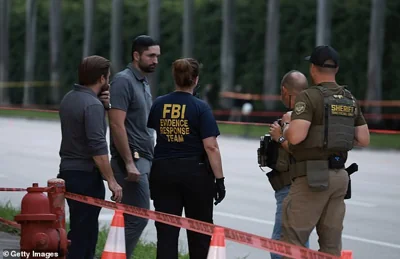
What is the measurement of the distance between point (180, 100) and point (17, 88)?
58546 millimetres

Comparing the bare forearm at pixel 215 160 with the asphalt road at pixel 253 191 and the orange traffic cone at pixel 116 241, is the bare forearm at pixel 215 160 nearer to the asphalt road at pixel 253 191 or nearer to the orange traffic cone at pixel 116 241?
the orange traffic cone at pixel 116 241

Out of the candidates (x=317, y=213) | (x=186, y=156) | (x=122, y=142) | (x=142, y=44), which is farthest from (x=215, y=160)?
(x=142, y=44)

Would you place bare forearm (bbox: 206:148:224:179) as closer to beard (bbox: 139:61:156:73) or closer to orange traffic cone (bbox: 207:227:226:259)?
beard (bbox: 139:61:156:73)

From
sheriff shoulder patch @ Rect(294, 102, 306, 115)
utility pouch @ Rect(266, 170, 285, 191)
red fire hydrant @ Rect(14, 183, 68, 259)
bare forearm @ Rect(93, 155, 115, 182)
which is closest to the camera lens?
sheriff shoulder patch @ Rect(294, 102, 306, 115)

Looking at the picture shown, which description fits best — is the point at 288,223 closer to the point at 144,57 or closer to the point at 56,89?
the point at 144,57

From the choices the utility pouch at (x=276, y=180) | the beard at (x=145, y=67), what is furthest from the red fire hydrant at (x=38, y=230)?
the beard at (x=145, y=67)

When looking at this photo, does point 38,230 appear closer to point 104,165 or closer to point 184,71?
point 104,165

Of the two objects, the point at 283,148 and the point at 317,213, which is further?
the point at 283,148

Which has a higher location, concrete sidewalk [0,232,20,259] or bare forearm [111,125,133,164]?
bare forearm [111,125,133,164]

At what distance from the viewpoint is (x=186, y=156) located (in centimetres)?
841

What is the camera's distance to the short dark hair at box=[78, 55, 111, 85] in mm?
8305

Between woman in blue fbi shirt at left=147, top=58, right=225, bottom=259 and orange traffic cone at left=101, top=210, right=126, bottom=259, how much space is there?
1.69ft

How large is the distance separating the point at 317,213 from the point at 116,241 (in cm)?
141

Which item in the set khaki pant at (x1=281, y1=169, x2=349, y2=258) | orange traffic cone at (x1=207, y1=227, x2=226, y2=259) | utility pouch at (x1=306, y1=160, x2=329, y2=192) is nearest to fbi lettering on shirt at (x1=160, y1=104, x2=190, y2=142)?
khaki pant at (x1=281, y1=169, x2=349, y2=258)
